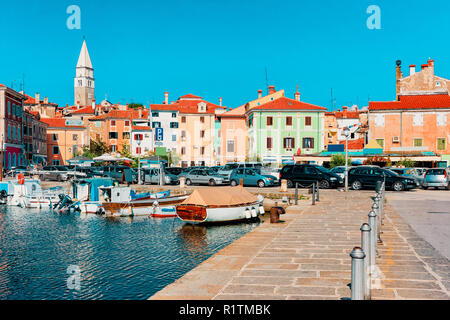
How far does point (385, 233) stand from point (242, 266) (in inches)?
210

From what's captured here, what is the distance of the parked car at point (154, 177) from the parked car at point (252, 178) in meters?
7.08

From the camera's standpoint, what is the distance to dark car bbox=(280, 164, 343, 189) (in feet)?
103

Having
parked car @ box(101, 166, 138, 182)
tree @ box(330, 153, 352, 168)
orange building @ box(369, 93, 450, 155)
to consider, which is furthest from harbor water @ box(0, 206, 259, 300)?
orange building @ box(369, 93, 450, 155)

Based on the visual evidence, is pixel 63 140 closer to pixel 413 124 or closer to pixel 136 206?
pixel 413 124

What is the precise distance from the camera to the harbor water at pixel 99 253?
10617mm

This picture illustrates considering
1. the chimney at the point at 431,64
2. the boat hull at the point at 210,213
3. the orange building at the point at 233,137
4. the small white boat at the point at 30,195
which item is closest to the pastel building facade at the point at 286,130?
the orange building at the point at 233,137

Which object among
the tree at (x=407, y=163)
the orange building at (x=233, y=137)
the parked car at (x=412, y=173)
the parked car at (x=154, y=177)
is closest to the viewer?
the parked car at (x=412, y=173)

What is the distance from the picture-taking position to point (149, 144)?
76.1 m

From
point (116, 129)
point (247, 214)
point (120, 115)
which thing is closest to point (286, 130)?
point (120, 115)

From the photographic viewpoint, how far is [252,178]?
34.5 m

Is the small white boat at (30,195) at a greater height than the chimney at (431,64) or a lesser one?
lesser

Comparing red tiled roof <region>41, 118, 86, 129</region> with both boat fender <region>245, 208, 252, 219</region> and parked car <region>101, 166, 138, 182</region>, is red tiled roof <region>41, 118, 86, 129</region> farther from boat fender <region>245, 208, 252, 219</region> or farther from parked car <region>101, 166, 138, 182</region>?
boat fender <region>245, 208, 252, 219</region>

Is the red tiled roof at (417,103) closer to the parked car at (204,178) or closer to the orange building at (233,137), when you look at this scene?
the orange building at (233,137)

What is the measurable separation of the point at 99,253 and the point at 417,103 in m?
47.3
